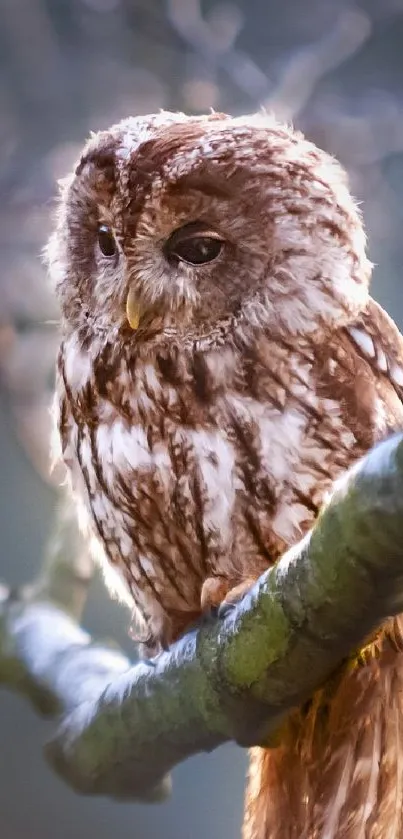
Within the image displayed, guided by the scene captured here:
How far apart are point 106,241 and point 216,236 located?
0.15 metres

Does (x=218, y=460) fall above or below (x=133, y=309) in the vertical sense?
below

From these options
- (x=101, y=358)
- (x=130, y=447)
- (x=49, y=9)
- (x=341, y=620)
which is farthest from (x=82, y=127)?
(x=341, y=620)

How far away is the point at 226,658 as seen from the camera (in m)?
0.91

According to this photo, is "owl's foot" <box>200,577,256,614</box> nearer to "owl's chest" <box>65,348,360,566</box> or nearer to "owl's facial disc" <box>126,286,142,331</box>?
"owl's chest" <box>65,348,360,566</box>

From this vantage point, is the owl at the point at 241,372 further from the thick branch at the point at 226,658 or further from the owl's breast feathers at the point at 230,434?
the thick branch at the point at 226,658

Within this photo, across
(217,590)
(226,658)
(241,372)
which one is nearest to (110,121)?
(241,372)

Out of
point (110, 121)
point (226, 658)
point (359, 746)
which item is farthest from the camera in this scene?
point (110, 121)

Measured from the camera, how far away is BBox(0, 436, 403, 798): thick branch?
0.69m

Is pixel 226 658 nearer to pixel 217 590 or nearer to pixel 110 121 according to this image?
pixel 217 590

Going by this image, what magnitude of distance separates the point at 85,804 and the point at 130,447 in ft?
1.63

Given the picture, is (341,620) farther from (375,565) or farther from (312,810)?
(312,810)

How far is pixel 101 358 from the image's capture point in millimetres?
1167

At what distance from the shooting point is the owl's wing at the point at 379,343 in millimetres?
1120

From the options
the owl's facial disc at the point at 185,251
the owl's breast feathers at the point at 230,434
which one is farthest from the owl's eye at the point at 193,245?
the owl's breast feathers at the point at 230,434
